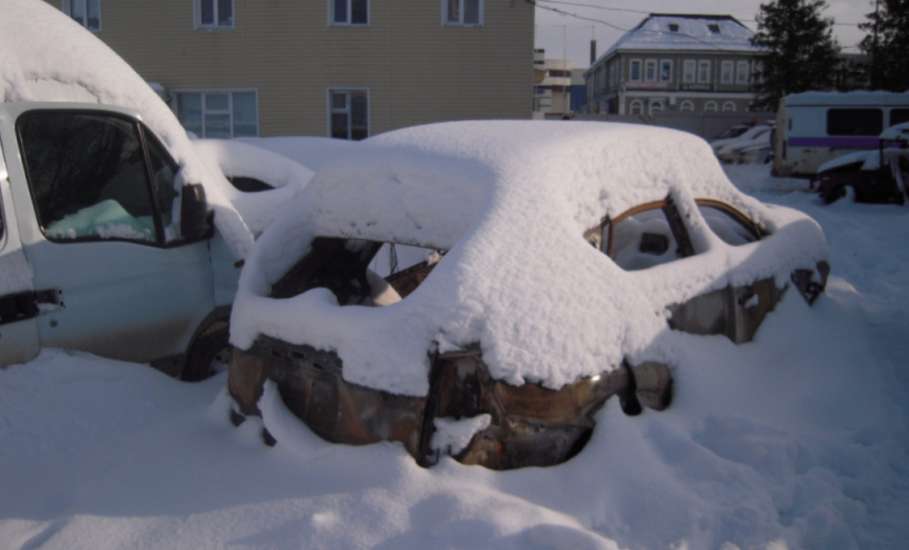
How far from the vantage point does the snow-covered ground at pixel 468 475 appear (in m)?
2.99

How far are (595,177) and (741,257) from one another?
115cm

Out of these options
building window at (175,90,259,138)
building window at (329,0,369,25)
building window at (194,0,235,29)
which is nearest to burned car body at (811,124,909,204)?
building window at (329,0,369,25)

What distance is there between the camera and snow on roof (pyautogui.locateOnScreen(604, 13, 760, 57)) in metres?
58.5

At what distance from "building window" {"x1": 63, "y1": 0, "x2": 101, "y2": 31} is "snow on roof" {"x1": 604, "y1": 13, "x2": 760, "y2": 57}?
43.7 m

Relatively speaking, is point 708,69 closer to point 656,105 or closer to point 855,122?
point 656,105

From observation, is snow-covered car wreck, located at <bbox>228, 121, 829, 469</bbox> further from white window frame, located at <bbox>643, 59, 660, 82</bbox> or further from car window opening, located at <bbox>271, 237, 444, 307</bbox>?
white window frame, located at <bbox>643, 59, 660, 82</bbox>

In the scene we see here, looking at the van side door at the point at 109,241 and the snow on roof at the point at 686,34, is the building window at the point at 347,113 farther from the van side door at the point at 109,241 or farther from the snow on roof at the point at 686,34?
the snow on roof at the point at 686,34

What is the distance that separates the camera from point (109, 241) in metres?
4.35

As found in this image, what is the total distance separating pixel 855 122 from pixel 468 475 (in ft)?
72.5

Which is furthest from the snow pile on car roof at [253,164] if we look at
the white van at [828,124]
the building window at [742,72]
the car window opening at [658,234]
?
the building window at [742,72]

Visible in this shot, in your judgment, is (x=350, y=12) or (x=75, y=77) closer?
(x=75, y=77)

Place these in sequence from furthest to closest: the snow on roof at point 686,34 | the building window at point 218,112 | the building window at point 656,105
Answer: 1. the building window at point 656,105
2. the snow on roof at point 686,34
3. the building window at point 218,112

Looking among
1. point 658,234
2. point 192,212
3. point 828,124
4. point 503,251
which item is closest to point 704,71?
point 828,124

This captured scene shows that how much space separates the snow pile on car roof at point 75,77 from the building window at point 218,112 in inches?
655
